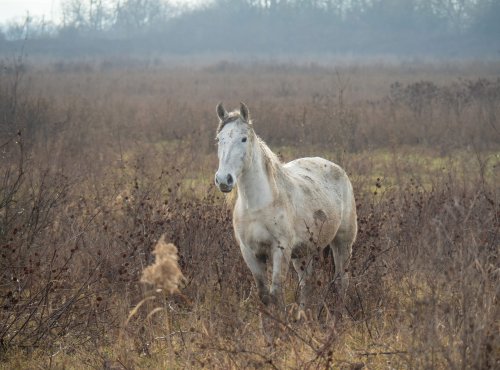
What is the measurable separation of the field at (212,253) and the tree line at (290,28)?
46652 mm

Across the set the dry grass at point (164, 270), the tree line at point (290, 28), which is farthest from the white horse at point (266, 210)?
the tree line at point (290, 28)

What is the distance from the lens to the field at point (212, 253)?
384 cm

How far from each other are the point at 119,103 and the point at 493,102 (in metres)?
10.6

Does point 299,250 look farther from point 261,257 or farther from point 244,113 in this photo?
point 244,113

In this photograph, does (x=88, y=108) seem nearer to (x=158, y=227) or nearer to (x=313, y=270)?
(x=158, y=227)

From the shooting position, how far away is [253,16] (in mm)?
76062

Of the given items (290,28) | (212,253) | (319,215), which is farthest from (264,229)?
(290,28)

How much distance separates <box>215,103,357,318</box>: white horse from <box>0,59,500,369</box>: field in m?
0.29

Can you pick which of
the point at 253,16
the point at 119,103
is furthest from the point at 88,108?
the point at 253,16

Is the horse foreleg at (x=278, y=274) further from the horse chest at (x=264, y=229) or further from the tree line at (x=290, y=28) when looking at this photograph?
the tree line at (x=290, y=28)

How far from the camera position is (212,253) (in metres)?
5.93

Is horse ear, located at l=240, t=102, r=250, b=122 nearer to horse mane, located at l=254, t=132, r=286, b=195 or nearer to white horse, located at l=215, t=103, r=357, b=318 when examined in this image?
white horse, located at l=215, t=103, r=357, b=318

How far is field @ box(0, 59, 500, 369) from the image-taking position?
3.84m

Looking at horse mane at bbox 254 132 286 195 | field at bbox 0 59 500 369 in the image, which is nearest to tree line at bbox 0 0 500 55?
field at bbox 0 59 500 369
